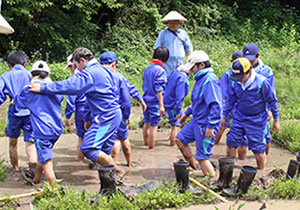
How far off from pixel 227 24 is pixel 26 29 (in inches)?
351

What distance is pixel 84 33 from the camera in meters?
15.2

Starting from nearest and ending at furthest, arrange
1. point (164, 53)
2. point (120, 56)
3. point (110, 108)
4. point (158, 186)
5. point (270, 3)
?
point (158, 186), point (110, 108), point (164, 53), point (120, 56), point (270, 3)

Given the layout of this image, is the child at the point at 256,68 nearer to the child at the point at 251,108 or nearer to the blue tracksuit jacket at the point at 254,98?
the child at the point at 251,108

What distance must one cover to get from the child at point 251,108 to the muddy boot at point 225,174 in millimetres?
1154

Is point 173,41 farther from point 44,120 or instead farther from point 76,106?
point 44,120

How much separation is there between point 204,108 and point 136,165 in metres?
1.66

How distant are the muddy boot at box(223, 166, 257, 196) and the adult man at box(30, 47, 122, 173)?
1622mm

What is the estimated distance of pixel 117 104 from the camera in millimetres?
5465

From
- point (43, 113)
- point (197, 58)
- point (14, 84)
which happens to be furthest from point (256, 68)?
point (14, 84)

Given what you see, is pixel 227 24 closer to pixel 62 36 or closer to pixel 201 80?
pixel 62 36

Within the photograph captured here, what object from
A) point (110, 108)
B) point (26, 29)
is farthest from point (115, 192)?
point (26, 29)

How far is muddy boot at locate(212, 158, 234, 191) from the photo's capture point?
16.3 feet

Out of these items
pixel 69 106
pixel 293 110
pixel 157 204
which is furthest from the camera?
pixel 293 110

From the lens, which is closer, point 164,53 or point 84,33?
point 164,53
